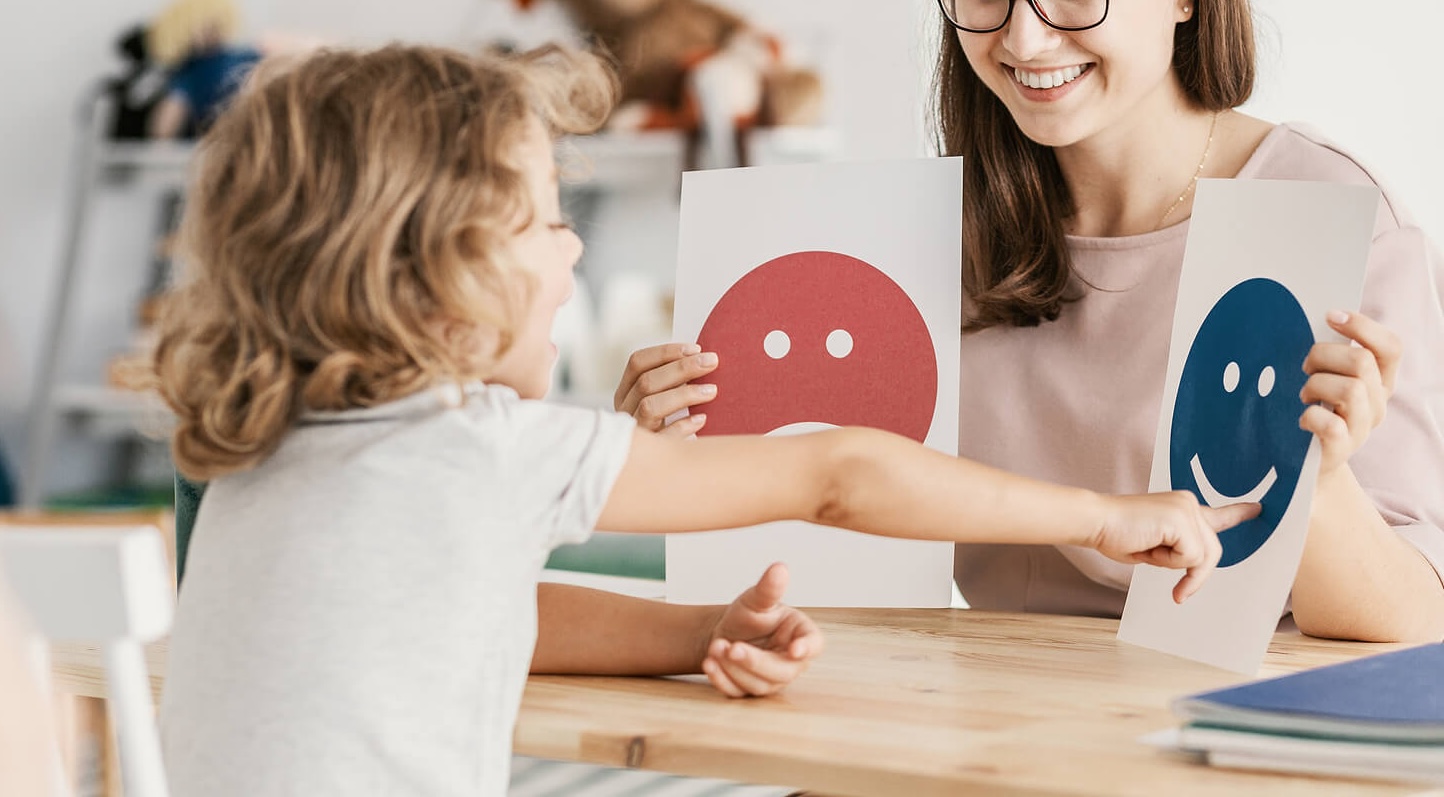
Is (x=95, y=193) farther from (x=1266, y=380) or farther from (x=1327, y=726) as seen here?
(x=1327, y=726)

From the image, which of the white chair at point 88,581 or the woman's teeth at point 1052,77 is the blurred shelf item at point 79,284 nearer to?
the woman's teeth at point 1052,77

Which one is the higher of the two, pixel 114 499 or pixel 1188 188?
→ pixel 1188 188

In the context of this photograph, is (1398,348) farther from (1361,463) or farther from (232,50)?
(232,50)

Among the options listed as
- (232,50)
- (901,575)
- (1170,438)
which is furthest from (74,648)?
(232,50)

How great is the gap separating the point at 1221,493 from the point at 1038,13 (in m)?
0.46

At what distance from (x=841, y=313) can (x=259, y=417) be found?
52 centimetres

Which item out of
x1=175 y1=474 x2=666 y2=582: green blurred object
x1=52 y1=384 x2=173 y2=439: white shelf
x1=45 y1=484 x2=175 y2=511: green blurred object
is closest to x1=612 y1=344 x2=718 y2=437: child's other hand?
x1=175 y1=474 x2=666 y2=582: green blurred object

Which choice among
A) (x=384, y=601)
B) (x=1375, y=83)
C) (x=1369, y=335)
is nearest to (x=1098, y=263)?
(x=1369, y=335)

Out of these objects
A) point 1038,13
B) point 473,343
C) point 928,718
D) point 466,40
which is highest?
point 466,40

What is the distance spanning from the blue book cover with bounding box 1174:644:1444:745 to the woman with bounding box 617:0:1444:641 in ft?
1.05

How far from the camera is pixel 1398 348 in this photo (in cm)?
88

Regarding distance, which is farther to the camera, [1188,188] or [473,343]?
[1188,188]

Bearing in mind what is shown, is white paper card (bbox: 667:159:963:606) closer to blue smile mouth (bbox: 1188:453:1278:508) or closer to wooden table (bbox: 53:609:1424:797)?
wooden table (bbox: 53:609:1424:797)

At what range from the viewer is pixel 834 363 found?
1.15 metres
